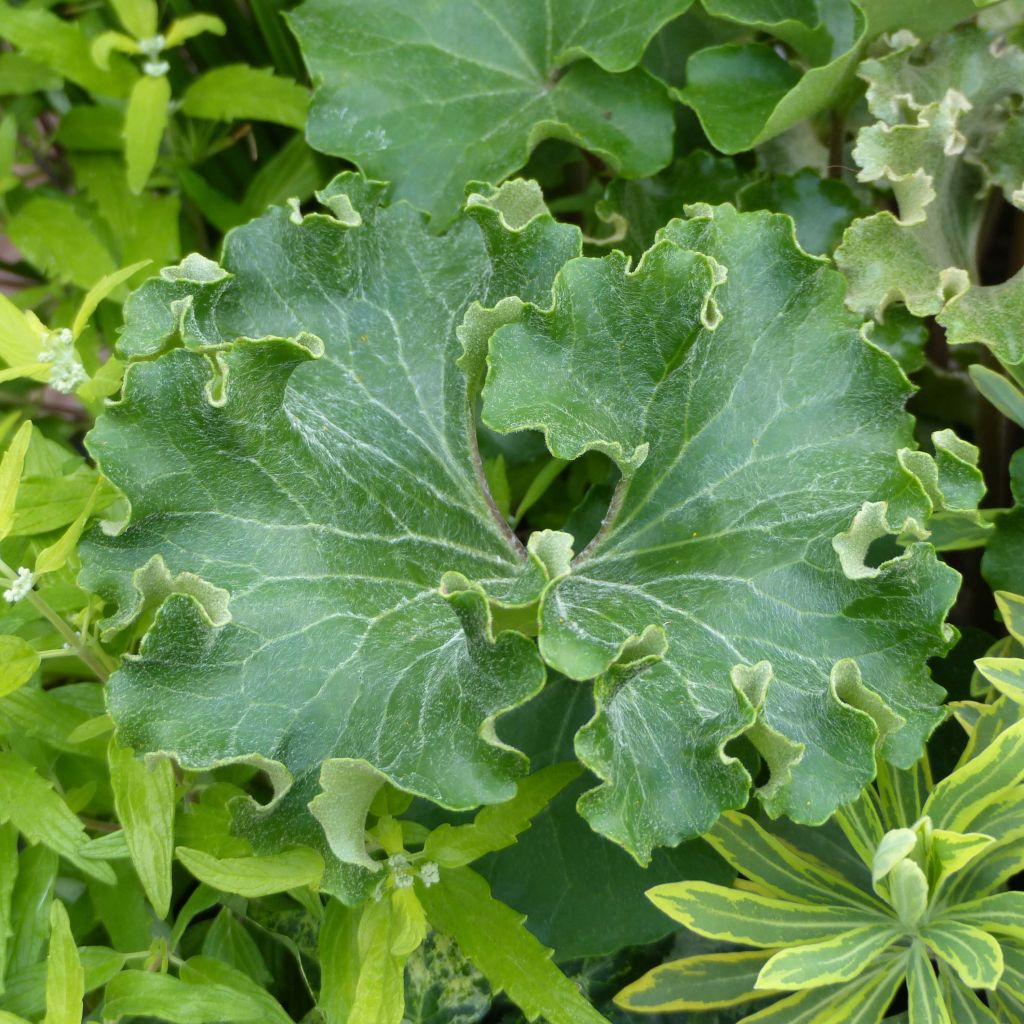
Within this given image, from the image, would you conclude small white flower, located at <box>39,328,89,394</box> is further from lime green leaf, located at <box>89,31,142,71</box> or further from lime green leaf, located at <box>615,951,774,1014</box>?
lime green leaf, located at <box>615,951,774,1014</box>

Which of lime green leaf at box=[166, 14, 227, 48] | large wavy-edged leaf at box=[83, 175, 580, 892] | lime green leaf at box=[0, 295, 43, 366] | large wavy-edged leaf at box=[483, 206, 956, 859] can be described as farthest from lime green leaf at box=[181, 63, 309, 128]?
large wavy-edged leaf at box=[483, 206, 956, 859]

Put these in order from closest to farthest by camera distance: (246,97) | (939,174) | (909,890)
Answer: (909,890) < (939,174) < (246,97)

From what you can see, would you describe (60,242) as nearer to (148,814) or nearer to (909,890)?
(148,814)

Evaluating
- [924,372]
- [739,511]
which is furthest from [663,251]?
[924,372]

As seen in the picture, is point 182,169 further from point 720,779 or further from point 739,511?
point 720,779

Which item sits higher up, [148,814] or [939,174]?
[939,174]

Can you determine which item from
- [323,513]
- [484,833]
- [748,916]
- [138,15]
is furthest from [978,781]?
[138,15]
